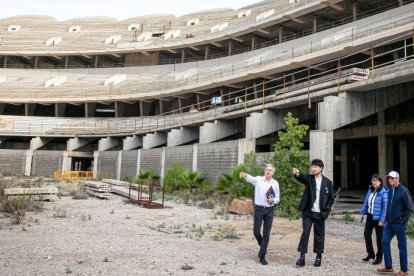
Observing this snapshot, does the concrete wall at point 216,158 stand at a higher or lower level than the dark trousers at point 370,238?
higher

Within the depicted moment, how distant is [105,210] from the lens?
14195 millimetres

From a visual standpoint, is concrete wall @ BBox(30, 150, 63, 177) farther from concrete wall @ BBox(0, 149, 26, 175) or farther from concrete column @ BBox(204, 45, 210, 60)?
concrete column @ BBox(204, 45, 210, 60)

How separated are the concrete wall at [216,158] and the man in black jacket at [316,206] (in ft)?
43.8

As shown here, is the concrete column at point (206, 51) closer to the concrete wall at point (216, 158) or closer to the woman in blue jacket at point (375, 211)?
the concrete wall at point (216, 158)

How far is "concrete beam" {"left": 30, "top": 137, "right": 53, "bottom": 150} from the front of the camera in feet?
130

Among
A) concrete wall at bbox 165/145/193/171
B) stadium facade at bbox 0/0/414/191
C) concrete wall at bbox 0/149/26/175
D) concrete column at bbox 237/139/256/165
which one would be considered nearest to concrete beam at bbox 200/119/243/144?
stadium facade at bbox 0/0/414/191

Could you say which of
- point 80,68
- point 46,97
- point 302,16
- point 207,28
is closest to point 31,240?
point 302,16

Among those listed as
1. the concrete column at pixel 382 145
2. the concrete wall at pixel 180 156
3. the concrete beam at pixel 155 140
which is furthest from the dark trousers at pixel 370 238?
the concrete beam at pixel 155 140

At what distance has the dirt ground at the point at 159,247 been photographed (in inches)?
239

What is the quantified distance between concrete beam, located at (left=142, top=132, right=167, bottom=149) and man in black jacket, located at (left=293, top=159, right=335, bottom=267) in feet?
85.7

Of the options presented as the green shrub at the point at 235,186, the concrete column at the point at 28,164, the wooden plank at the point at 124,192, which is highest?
the concrete column at the point at 28,164

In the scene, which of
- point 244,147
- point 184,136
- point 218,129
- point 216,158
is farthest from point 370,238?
point 184,136

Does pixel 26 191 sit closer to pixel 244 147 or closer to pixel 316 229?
pixel 244 147

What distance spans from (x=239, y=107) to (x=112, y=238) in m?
17.3
